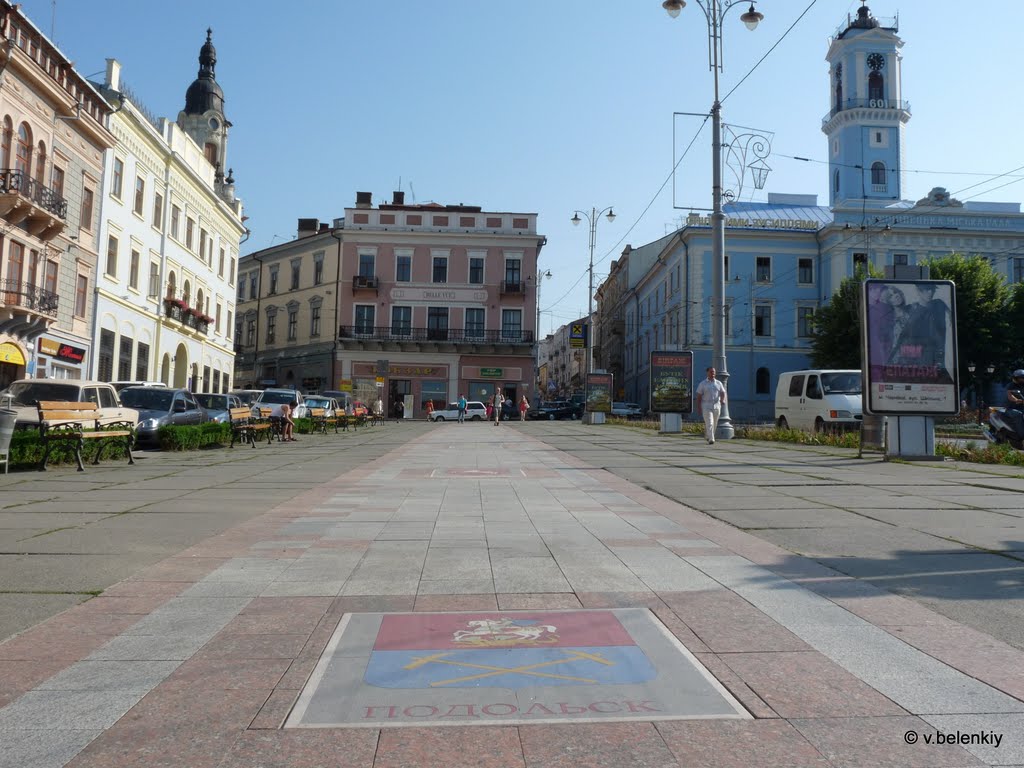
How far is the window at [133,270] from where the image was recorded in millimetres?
35906

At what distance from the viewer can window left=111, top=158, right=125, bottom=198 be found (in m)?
33.7

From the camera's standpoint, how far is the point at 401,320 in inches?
2347

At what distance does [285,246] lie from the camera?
65688 millimetres

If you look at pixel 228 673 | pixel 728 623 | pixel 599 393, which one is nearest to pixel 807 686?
pixel 728 623

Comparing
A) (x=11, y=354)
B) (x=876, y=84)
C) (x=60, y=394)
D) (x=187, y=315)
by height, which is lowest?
(x=60, y=394)

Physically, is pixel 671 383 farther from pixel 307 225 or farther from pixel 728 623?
pixel 307 225

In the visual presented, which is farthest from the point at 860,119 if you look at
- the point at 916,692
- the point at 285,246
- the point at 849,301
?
the point at 916,692

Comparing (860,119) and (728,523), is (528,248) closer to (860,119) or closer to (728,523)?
(860,119)

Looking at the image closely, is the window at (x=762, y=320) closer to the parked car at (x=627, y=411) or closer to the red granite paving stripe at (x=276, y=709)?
the parked car at (x=627, y=411)

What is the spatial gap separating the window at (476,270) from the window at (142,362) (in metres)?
26.4

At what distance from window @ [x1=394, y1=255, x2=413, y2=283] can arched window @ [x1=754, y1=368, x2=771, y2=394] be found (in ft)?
85.8

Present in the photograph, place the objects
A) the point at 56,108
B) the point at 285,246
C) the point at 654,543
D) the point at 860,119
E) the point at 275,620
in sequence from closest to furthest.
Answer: the point at 275,620
the point at 654,543
the point at 56,108
the point at 860,119
the point at 285,246

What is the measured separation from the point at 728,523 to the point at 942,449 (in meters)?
9.34

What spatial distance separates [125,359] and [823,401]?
29096 mm
